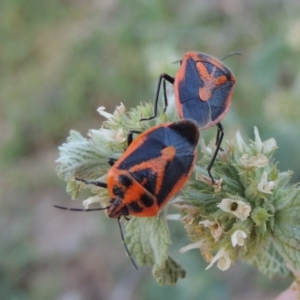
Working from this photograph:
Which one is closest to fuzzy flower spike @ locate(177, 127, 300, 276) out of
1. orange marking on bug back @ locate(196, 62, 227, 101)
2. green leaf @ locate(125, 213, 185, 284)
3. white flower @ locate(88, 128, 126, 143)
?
green leaf @ locate(125, 213, 185, 284)

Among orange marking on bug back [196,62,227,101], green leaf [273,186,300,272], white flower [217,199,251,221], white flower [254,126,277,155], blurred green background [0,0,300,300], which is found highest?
orange marking on bug back [196,62,227,101]

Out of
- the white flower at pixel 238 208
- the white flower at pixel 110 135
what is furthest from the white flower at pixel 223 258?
the white flower at pixel 110 135

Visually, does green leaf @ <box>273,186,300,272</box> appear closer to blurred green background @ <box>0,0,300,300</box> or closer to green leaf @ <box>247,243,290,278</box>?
green leaf @ <box>247,243,290,278</box>

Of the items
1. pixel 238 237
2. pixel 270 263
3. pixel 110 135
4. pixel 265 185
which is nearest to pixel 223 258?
pixel 238 237

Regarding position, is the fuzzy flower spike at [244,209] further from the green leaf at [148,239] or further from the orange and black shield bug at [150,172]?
the orange and black shield bug at [150,172]

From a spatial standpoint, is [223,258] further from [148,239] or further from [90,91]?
[90,91]
